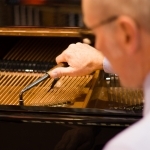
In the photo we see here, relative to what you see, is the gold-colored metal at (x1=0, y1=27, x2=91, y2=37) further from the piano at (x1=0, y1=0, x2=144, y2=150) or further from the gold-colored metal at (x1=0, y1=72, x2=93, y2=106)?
the gold-colored metal at (x1=0, y1=72, x2=93, y2=106)

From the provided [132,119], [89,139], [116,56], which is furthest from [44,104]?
[116,56]

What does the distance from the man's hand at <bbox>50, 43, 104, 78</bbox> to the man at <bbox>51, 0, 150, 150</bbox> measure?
828 millimetres

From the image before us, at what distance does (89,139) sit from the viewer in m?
1.53

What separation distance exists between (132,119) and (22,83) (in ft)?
2.01

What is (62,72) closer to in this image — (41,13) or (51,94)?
(51,94)

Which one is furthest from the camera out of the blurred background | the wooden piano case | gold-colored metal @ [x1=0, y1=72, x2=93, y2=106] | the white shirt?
the blurred background

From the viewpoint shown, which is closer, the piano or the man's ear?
the man's ear

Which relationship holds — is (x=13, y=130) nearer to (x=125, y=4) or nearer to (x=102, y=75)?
(x=102, y=75)

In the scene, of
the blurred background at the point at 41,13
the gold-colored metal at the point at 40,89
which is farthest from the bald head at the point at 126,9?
the blurred background at the point at 41,13

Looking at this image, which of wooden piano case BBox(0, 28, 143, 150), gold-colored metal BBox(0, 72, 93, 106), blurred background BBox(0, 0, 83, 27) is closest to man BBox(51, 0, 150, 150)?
wooden piano case BBox(0, 28, 143, 150)

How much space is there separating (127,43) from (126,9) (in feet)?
0.22

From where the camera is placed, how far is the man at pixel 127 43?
838mm

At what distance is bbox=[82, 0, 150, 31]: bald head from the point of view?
2.75 feet

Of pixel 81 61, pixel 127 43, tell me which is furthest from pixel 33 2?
pixel 127 43
